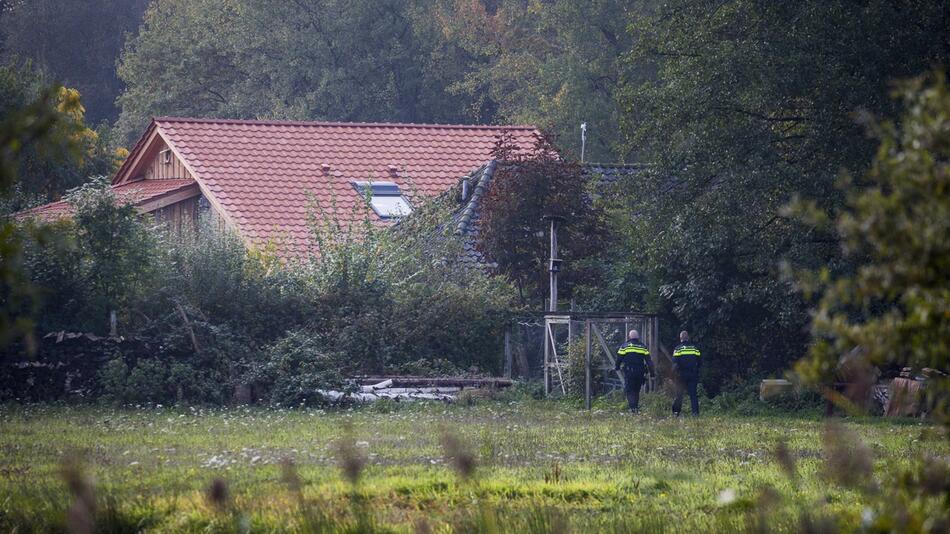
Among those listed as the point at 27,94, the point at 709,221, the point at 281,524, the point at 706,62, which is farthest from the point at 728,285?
the point at 27,94

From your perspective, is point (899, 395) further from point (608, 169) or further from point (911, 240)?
point (911, 240)

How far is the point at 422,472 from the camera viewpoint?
11172 millimetres

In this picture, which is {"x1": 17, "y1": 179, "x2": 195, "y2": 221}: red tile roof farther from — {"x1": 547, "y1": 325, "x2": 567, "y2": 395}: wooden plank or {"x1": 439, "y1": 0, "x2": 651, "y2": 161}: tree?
{"x1": 439, "y1": 0, "x2": 651, "y2": 161}: tree

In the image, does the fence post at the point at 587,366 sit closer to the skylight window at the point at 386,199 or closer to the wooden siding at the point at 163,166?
the skylight window at the point at 386,199

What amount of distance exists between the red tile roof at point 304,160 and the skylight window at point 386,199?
30cm

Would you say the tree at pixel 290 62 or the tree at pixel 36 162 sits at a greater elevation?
the tree at pixel 290 62

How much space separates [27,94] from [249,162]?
245 inches

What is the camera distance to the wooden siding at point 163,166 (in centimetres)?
3694

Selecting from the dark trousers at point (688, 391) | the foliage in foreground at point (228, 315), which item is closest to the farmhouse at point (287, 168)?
the foliage in foreground at point (228, 315)

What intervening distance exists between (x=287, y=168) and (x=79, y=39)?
31088 millimetres

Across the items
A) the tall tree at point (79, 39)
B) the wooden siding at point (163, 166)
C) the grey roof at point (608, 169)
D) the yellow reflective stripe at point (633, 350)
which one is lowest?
the yellow reflective stripe at point (633, 350)

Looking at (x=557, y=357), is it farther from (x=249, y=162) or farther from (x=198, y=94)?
(x=198, y=94)

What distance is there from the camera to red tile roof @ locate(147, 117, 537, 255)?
1324 inches

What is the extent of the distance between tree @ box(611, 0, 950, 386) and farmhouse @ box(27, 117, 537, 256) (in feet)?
29.7
